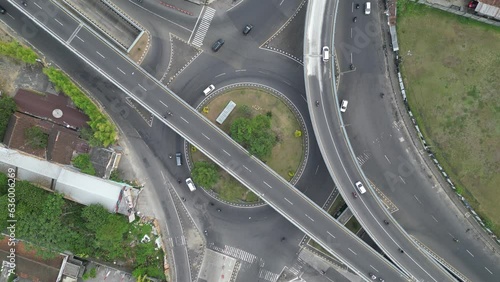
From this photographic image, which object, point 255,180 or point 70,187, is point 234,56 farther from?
point 70,187

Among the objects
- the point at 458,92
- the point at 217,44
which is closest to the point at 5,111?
the point at 217,44

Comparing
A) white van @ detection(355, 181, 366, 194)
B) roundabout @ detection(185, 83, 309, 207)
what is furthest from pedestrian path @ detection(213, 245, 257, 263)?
white van @ detection(355, 181, 366, 194)

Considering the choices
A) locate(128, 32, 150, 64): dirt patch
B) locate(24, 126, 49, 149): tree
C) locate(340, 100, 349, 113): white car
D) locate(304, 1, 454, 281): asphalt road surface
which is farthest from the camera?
locate(128, 32, 150, 64): dirt patch

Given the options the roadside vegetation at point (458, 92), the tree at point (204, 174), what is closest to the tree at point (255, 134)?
the tree at point (204, 174)

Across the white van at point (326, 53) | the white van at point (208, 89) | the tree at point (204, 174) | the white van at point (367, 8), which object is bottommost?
the tree at point (204, 174)

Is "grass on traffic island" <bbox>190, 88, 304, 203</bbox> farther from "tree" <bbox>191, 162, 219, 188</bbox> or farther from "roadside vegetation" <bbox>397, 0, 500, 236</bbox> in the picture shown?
"roadside vegetation" <bbox>397, 0, 500, 236</bbox>

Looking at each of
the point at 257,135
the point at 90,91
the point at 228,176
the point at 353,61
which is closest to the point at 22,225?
the point at 90,91

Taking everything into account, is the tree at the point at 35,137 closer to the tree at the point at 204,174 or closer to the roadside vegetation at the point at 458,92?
the tree at the point at 204,174
